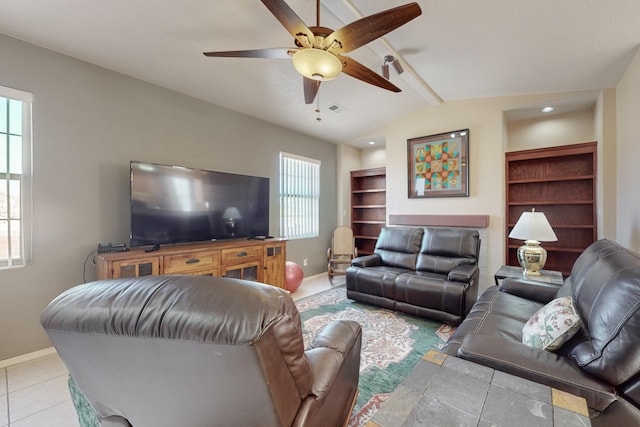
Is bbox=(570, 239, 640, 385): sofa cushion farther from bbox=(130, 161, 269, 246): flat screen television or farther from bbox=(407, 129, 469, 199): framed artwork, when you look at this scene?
bbox=(130, 161, 269, 246): flat screen television

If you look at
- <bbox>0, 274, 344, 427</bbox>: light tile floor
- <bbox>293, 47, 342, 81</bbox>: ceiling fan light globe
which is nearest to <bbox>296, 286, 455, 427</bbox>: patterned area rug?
<bbox>0, 274, 344, 427</bbox>: light tile floor

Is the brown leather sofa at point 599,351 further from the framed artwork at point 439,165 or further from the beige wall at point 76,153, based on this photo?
the beige wall at point 76,153

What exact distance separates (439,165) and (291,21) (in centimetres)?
338

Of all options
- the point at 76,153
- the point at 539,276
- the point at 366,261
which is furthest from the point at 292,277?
the point at 539,276

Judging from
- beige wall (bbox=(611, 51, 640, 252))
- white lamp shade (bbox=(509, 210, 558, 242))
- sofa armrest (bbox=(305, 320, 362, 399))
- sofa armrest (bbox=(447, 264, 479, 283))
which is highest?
beige wall (bbox=(611, 51, 640, 252))

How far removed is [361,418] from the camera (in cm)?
161

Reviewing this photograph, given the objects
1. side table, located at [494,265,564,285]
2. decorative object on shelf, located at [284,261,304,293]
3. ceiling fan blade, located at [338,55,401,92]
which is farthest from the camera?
decorative object on shelf, located at [284,261,304,293]

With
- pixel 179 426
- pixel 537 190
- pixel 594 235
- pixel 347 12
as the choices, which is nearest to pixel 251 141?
pixel 347 12

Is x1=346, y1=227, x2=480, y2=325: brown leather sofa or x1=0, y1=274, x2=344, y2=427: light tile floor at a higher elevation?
x1=346, y1=227, x2=480, y2=325: brown leather sofa

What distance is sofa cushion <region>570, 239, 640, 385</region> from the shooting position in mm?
1027

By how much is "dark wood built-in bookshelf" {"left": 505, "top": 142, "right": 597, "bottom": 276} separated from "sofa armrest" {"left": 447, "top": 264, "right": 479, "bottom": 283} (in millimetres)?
1392

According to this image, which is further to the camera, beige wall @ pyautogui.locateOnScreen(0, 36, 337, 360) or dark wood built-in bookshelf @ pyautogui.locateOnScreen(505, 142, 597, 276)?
dark wood built-in bookshelf @ pyautogui.locateOnScreen(505, 142, 597, 276)

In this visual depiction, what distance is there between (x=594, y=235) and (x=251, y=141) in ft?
15.9

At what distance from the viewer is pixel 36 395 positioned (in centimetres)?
184
